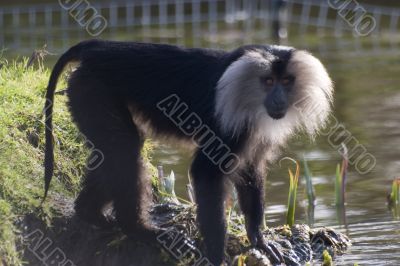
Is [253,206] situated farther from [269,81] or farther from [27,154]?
[27,154]

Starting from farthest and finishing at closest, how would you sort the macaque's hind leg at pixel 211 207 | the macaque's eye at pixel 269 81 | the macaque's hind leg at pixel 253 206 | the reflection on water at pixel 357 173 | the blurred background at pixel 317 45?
the blurred background at pixel 317 45 < the reflection on water at pixel 357 173 < the macaque's hind leg at pixel 253 206 < the macaque's eye at pixel 269 81 < the macaque's hind leg at pixel 211 207

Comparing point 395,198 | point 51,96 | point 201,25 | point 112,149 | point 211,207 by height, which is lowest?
point 201,25

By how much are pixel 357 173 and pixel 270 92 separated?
135 inches

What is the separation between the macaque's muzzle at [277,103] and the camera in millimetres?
5949

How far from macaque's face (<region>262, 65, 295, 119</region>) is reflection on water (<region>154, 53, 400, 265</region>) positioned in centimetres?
83

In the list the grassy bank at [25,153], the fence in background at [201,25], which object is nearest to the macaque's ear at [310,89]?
the grassy bank at [25,153]

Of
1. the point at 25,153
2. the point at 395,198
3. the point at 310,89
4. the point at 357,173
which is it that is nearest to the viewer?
the point at 310,89

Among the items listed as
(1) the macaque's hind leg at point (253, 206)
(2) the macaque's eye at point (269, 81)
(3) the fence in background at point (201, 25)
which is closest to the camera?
(2) the macaque's eye at point (269, 81)

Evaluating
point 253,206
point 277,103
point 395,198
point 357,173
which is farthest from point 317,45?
point 277,103

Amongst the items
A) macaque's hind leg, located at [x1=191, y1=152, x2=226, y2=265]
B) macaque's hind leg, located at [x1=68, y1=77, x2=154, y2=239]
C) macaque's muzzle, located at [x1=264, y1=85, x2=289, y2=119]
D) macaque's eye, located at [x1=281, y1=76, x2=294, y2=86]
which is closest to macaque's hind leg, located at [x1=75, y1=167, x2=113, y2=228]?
macaque's hind leg, located at [x1=68, y1=77, x2=154, y2=239]

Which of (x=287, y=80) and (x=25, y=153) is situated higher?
(x=287, y=80)

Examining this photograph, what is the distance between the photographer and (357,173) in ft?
30.3

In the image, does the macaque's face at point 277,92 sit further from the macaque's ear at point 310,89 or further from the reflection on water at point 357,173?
the reflection on water at point 357,173

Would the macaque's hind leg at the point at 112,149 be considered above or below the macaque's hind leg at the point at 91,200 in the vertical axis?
above
